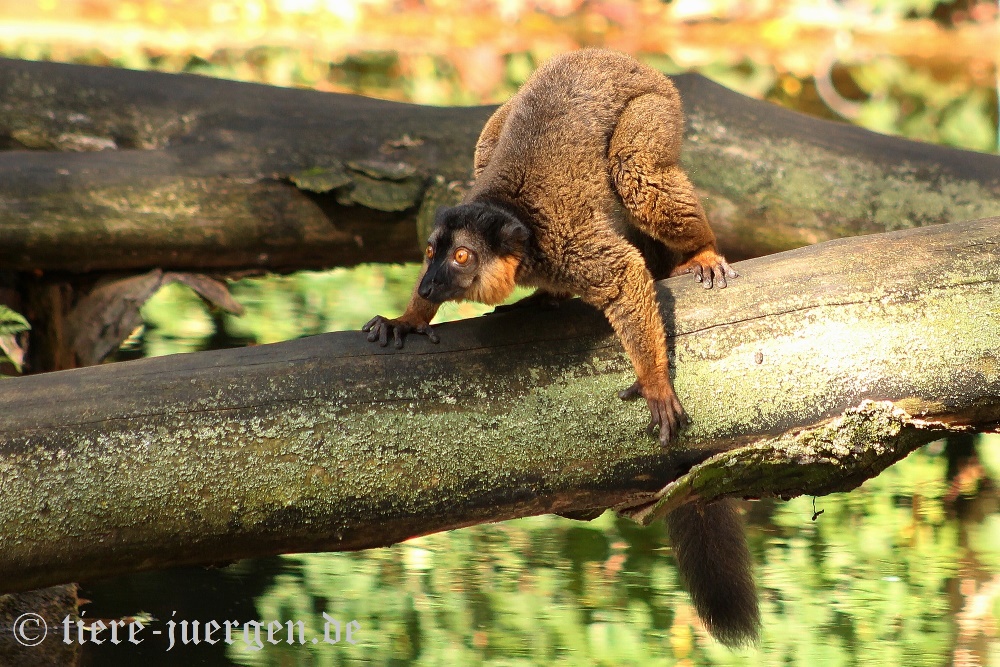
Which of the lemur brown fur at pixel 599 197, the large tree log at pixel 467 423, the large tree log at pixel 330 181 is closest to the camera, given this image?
the large tree log at pixel 467 423

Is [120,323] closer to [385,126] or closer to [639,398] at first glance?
[385,126]

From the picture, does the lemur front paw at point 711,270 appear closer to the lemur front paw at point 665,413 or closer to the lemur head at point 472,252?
the lemur front paw at point 665,413

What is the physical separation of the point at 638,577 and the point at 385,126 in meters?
2.52

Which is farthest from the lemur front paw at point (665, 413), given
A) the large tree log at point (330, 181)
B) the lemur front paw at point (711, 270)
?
the large tree log at point (330, 181)

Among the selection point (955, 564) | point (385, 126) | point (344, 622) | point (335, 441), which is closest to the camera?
point (335, 441)

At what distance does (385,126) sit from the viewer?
517 cm

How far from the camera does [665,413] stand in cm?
295

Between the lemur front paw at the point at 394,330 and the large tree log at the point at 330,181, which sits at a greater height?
the large tree log at the point at 330,181

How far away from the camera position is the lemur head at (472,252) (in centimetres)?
326

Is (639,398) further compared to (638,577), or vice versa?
(638,577)

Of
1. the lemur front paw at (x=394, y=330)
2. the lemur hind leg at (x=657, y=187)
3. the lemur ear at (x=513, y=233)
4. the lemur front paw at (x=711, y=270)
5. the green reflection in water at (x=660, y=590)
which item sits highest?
the lemur hind leg at (x=657, y=187)

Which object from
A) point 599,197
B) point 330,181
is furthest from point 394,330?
point 330,181

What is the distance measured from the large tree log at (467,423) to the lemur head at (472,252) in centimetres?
21

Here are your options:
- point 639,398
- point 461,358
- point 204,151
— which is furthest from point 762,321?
point 204,151
